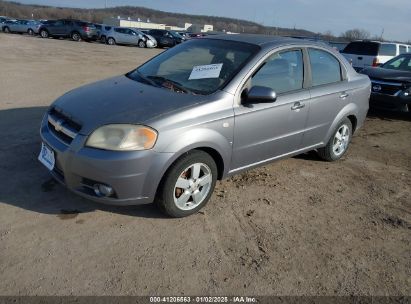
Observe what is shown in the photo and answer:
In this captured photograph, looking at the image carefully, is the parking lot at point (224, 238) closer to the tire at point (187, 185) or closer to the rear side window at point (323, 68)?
the tire at point (187, 185)

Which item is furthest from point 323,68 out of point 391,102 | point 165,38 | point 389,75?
point 165,38

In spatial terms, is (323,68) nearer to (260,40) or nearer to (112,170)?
(260,40)

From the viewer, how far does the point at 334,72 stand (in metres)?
5.22

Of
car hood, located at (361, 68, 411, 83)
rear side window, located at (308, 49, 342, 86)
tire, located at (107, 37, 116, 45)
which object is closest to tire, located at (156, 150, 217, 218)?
rear side window, located at (308, 49, 342, 86)

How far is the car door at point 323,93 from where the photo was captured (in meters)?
4.80

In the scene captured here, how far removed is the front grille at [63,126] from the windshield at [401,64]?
27.7 ft

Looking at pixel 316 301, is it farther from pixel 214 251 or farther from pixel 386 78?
pixel 386 78

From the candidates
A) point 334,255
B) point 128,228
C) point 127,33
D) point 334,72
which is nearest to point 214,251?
point 128,228

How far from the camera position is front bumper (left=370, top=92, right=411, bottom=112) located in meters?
8.34

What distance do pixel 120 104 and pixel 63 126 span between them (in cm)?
55

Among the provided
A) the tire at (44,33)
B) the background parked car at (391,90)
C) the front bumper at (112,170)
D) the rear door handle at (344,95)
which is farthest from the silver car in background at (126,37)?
the front bumper at (112,170)

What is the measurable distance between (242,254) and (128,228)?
1037 millimetres

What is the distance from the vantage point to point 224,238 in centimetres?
351

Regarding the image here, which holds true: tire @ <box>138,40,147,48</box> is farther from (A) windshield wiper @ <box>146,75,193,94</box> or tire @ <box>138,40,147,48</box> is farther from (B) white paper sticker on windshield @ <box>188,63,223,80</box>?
(B) white paper sticker on windshield @ <box>188,63,223,80</box>
